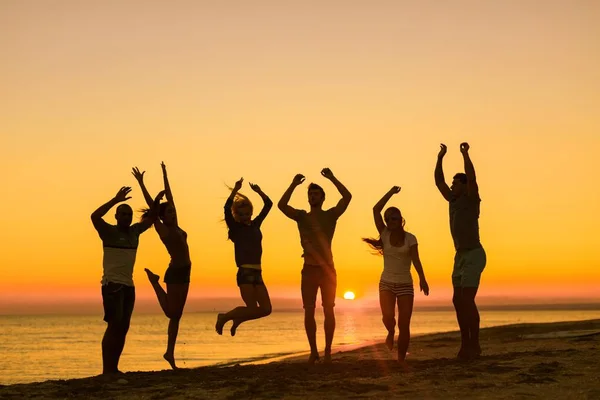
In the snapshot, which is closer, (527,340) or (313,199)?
(313,199)

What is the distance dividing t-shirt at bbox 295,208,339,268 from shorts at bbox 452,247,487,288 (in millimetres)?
1909

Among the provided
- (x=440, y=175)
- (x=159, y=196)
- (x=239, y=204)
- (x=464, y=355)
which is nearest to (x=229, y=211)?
(x=239, y=204)

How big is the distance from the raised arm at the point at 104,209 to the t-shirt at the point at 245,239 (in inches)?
61.1

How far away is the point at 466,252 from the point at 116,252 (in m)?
5.12

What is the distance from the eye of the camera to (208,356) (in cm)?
3203

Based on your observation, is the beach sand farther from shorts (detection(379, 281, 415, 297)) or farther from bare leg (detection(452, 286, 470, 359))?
shorts (detection(379, 281, 415, 297))

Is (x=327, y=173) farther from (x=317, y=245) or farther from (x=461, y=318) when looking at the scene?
(x=461, y=318)

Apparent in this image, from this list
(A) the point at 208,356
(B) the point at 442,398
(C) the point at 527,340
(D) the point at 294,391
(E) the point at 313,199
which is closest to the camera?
(B) the point at 442,398

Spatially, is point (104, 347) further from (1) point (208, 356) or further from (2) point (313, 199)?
(1) point (208, 356)

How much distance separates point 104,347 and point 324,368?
10.7 feet

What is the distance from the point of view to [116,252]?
438 inches

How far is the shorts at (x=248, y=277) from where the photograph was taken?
1143cm

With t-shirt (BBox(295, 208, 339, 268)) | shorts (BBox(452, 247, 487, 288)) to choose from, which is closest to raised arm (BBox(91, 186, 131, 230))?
t-shirt (BBox(295, 208, 339, 268))

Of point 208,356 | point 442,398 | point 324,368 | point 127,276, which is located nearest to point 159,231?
point 127,276
